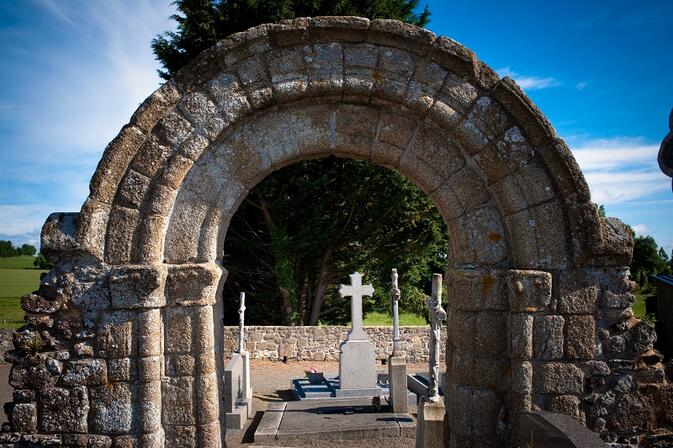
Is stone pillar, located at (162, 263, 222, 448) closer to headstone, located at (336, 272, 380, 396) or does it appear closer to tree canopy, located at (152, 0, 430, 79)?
headstone, located at (336, 272, 380, 396)

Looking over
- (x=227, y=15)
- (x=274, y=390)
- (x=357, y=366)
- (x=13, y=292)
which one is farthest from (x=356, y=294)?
(x=13, y=292)

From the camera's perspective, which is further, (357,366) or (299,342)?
(299,342)

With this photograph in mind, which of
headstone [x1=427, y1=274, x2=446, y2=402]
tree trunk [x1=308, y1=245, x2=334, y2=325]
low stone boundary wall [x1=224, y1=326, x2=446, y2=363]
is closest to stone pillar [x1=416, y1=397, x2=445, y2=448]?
headstone [x1=427, y1=274, x2=446, y2=402]

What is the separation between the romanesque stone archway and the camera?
3701mm

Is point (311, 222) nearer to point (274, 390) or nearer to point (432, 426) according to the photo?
point (274, 390)

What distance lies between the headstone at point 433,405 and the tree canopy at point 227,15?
9.41 metres

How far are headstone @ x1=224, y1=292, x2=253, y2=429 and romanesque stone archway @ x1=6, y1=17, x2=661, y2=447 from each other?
384 cm

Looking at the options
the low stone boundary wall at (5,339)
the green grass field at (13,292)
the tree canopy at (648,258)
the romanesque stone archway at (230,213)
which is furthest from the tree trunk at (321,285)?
the tree canopy at (648,258)

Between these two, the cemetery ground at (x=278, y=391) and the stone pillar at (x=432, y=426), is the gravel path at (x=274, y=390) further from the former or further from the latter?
the stone pillar at (x=432, y=426)

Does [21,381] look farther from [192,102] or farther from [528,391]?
[528,391]

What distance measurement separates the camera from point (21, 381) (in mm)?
3701

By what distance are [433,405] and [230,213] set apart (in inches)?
96.4

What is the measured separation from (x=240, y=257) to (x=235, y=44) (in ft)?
39.3

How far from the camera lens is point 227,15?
12.9 metres
